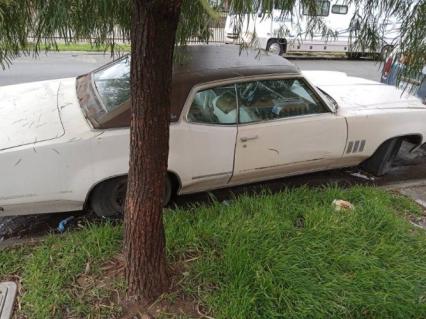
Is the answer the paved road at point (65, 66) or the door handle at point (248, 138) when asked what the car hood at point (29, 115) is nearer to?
the door handle at point (248, 138)

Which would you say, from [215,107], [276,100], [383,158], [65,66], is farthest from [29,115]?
[65,66]

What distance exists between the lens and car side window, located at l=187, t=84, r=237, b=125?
3260 mm

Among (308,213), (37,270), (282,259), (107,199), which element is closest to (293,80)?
(308,213)

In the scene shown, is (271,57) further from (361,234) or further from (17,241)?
(17,241)

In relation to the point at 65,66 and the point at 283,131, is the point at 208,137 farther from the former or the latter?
the point at 65,66

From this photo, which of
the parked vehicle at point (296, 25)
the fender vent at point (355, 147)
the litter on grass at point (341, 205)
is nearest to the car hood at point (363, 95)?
the fender vent at point (355, 147)

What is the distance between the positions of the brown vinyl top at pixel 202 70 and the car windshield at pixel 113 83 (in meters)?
0.10

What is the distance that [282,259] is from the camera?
8.95 ft

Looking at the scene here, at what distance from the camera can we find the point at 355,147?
392 centimetres

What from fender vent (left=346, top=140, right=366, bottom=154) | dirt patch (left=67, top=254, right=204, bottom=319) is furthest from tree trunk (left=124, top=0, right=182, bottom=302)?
fender vent (left=346, top=140, right=366, bottom=154)

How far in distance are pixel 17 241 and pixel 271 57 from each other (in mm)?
2702

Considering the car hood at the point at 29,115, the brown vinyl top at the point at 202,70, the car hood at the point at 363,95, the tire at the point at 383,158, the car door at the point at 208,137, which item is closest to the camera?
the car hood at the point at 29,115

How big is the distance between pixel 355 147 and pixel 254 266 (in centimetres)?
189

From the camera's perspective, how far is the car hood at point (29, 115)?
2889mm
